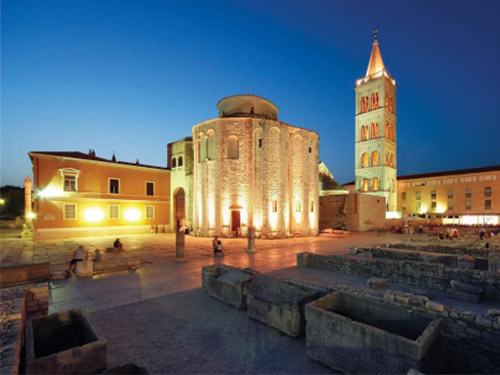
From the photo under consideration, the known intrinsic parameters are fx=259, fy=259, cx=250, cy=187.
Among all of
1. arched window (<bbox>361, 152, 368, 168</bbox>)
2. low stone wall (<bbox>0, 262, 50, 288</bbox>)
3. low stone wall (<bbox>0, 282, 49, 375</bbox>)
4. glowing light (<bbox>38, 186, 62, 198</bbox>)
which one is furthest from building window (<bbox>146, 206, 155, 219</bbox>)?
arched window (<bbox>361, 152, 368, 168</bbox>)

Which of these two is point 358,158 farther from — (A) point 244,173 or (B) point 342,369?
(B) point 342,369

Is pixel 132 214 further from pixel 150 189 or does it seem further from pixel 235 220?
pixel 235 220

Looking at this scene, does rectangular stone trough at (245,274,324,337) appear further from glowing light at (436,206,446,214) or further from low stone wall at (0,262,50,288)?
glowing light at (436,206,446,214)

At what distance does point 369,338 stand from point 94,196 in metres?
27.5

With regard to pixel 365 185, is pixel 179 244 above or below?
below

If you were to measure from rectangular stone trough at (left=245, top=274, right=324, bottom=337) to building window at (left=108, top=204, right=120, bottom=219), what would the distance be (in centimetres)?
2402

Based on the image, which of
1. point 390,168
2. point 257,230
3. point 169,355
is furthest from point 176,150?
point 390,168

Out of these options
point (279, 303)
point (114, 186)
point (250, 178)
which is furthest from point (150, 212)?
point (279, 303)

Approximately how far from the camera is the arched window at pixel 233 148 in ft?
82.0

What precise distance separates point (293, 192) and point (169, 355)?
22.0m

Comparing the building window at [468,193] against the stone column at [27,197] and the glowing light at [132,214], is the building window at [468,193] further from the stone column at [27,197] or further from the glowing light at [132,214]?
the stone column at [27,197]

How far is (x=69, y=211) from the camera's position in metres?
24.4

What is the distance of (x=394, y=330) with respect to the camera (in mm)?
5387

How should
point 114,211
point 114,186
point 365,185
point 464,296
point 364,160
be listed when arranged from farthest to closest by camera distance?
point 364,160
point 365,185
point 114,186
point 114,211
point 464,296
